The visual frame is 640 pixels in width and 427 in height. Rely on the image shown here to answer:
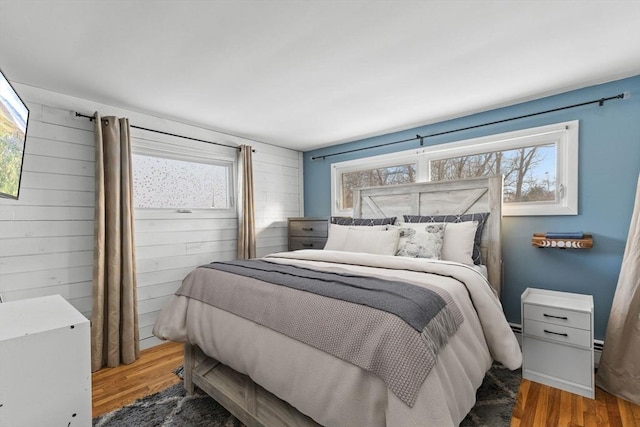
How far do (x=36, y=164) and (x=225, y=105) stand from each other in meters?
1.55

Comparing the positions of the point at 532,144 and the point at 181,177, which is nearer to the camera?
the point at 532,144

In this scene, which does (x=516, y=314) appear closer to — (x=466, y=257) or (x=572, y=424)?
(x=466, y=257)

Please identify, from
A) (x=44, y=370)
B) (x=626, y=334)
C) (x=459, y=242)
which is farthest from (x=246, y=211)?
(x=626, y=334)

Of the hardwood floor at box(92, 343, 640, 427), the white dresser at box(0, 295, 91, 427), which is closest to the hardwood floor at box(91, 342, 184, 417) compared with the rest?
the hardwood floor at box(92, 343, 640, 427)

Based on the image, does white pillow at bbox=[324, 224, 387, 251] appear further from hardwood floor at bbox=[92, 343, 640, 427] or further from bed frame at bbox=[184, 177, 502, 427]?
hardwood floor at bbox=[92, 343, 640, 427]

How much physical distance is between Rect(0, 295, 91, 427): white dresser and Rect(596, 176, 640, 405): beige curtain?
303 cm

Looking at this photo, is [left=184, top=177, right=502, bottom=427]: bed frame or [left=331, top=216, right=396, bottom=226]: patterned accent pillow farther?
[left=331, top=216, right=396, bottom=226]: patterned accent pillow

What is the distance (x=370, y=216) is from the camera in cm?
365

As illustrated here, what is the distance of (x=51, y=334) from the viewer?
3.93 ft

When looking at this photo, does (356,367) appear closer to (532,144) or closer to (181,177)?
(532,144)

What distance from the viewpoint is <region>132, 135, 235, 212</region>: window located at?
3070mm

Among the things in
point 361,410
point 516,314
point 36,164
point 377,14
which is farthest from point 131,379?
point 516,314

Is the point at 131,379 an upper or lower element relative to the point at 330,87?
lower

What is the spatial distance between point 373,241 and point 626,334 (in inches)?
71.3
